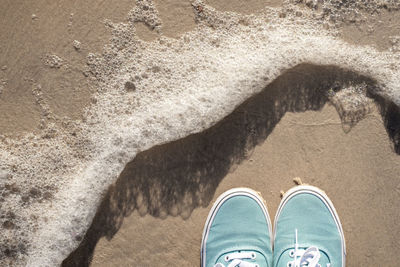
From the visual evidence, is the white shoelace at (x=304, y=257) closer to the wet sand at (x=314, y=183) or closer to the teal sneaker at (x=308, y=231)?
the teal sneaker at (x=308, y=231)

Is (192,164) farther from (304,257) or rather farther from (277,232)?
(304,257)

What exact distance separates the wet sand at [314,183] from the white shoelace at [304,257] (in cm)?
25

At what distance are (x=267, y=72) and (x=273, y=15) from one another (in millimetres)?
346

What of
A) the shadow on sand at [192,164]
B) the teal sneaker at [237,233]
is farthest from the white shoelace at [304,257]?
the shadow on sand at [192,164]

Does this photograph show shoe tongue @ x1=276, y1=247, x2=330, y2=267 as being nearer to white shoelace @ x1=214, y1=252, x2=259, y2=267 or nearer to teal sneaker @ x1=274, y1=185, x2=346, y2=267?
teal sneaker @ x1=274, y1=185, x2=346, y2=267

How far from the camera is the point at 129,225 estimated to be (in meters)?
1.79

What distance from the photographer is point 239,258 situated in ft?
5.89

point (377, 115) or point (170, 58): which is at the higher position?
point (170, 58)

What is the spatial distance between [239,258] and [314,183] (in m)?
0.62

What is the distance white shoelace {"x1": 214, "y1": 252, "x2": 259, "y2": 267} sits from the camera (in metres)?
1.78

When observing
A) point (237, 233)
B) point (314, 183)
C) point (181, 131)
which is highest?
point (181, 131)

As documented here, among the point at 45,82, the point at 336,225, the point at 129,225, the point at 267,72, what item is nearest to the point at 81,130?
the point at 45,82

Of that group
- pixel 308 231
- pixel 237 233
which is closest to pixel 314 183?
pixel 308 231

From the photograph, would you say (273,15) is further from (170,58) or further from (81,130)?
(81,130)
